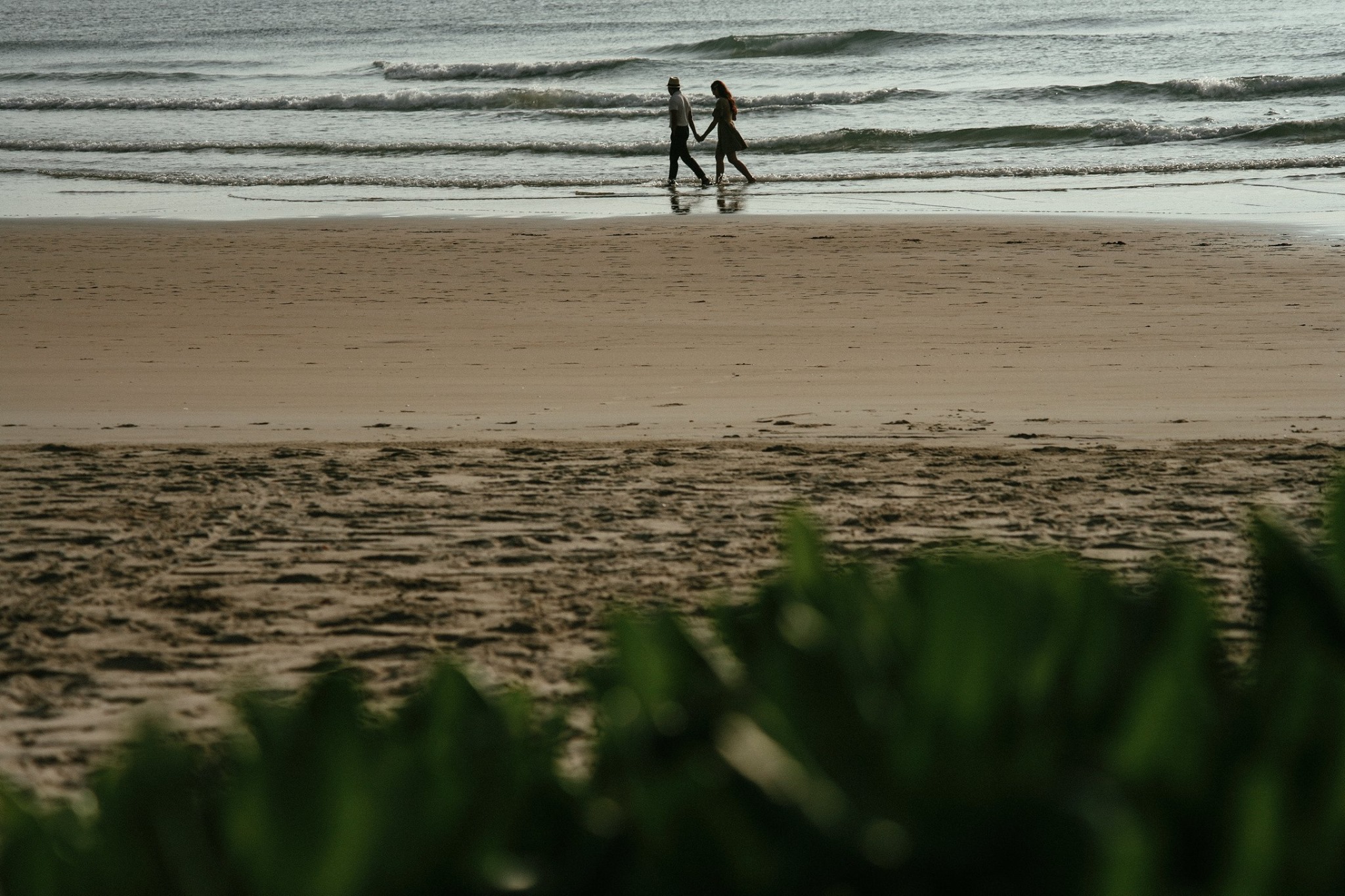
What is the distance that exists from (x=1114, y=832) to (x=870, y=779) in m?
0.15

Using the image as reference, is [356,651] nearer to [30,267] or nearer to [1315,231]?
[30,267]

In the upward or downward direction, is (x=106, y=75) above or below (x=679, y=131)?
above

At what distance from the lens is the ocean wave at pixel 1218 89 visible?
23.8 metres

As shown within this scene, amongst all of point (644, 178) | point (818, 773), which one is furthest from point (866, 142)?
point (818, 773)

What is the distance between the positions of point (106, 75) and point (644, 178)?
2324cm

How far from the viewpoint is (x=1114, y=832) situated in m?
0.58

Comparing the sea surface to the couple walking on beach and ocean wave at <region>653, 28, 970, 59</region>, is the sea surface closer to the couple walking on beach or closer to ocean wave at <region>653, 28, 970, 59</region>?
ocean wave at <region>653, 28, 970, 59</region>

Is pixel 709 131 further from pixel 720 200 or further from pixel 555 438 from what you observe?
pixel 555 438

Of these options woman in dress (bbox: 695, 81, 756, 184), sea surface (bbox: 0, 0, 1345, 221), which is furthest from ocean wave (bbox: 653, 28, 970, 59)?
woman in dress (bbox: 695, 81, 756, 184)

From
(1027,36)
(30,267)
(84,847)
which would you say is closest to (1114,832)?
(84,847)

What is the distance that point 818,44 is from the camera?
3481 centimetres

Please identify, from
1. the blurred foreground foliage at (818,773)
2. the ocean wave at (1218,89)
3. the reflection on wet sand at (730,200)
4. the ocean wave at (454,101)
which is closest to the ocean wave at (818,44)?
the ocean wave at (454,101)

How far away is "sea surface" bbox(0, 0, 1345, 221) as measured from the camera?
16344 millimetres

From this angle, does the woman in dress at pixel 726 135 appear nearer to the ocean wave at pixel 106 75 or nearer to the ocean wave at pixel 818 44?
the ocean wave at pixel 818 44
